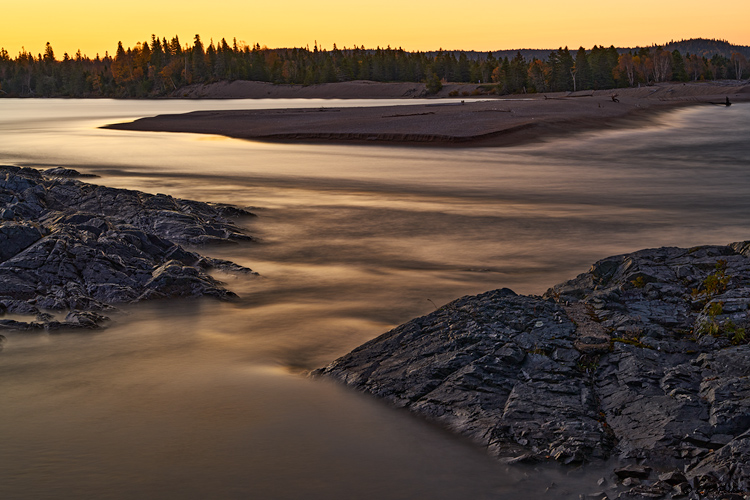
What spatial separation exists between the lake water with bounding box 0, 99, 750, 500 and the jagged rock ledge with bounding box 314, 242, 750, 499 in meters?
0.34

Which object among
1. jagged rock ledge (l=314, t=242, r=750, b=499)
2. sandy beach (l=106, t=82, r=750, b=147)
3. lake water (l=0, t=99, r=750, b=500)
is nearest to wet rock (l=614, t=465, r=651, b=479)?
jagged rock ledge (l=314, t=242, r=750, b=499)

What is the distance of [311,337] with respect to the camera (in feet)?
30.2

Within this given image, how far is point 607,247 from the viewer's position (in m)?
14.7

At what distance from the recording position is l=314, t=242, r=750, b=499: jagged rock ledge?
5.51m

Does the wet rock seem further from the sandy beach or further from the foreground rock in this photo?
the sandy beach

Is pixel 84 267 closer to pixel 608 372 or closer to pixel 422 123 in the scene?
pixel 608 372

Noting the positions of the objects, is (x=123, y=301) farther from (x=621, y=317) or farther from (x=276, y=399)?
(x=621, y=317)

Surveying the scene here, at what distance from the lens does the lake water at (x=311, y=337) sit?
5.72 metres

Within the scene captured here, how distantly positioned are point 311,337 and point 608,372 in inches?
156

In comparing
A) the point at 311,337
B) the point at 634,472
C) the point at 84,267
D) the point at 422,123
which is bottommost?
the point at 634,472

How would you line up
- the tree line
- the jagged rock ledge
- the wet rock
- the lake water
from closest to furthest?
the wet rock < the jagged rock ledge < the lake water < the tree line

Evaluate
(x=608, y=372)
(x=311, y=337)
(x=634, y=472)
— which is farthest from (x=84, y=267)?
(x=634, y=472)

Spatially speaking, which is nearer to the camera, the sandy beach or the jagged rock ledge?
the jagged rock ledge

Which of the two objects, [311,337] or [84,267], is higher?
[84,267]
